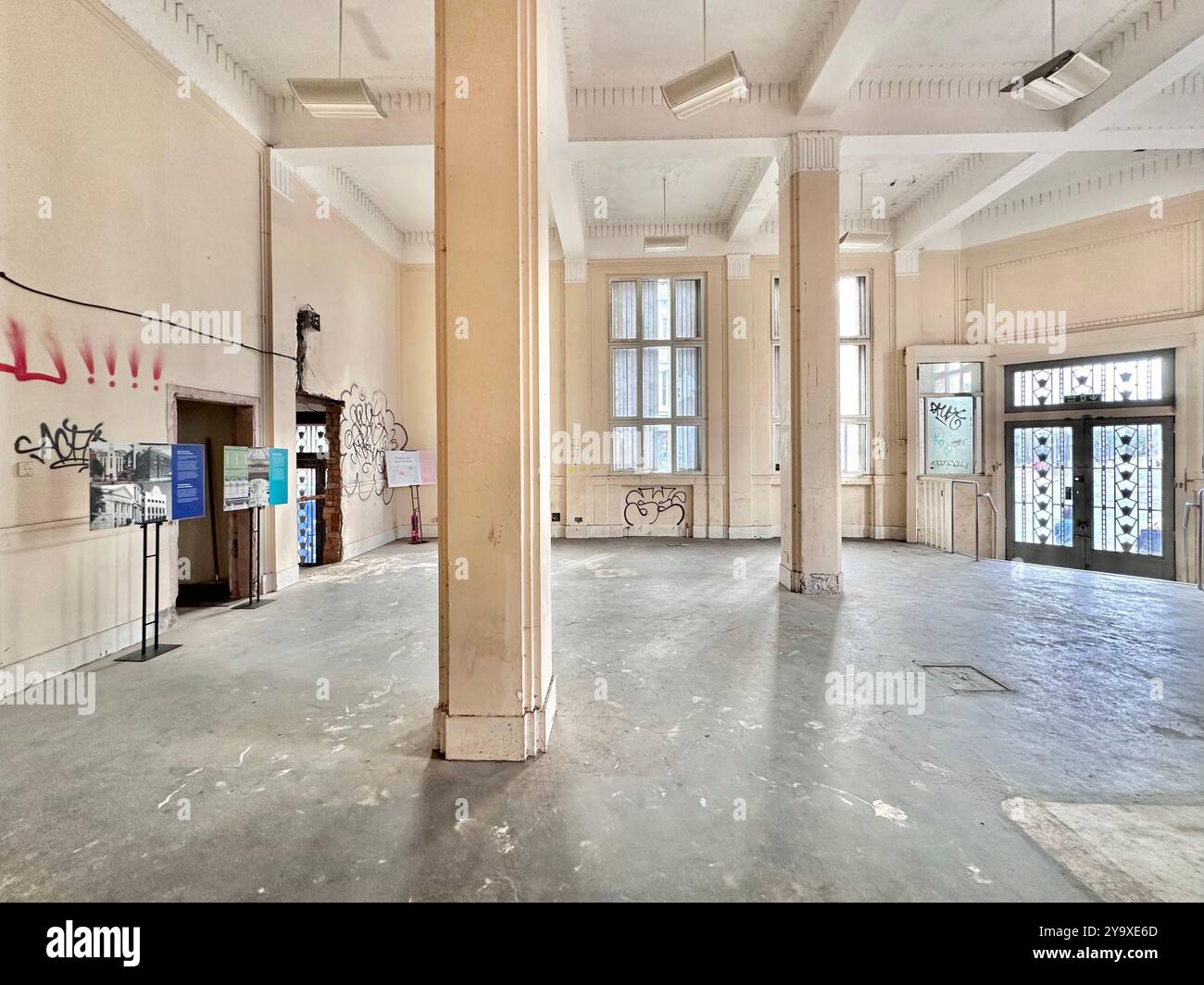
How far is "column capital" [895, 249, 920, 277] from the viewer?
9070mm

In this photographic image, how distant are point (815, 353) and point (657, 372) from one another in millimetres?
4228

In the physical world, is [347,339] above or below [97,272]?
above

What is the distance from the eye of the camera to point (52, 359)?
3482 millimetres

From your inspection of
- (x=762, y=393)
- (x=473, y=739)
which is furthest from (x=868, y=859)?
(x=762, y=393)

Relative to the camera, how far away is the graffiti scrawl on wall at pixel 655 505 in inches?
375

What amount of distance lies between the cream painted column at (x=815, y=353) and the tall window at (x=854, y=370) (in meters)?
3.76

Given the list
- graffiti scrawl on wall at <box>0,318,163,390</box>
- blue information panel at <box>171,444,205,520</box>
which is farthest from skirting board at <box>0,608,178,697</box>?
graffiti scrawl on wall at <box>0,318,163,390</box>

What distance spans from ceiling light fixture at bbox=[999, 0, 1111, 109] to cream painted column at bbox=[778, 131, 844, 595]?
5.24ft

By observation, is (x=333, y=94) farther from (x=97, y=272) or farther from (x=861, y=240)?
(x=861, y=240)

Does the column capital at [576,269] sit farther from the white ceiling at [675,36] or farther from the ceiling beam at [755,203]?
the white ceiling at [675,36]

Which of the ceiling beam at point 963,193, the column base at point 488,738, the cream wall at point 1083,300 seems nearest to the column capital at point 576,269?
the ceiling beam at point 963,193

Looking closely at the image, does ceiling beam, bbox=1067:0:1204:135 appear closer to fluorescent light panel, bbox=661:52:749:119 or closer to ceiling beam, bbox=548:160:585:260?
fluorescent light panel, bbox=661:52:749:119

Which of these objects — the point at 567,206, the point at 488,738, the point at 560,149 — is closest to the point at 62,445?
the point at 488,738
